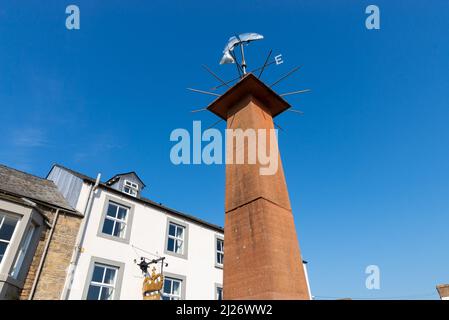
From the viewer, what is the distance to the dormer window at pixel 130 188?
46.8 ft

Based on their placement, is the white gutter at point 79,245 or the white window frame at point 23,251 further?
the white gutter at point 79,245

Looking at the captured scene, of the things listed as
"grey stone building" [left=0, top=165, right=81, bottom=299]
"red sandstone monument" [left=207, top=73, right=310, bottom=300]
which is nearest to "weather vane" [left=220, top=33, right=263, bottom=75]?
"red sandstone monument" [left=207, top=73, right=310, bottom=300]

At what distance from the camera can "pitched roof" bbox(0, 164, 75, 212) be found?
1036cm

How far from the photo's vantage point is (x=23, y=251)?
356 inches

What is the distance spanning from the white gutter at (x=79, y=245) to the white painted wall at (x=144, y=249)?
0.14 metres

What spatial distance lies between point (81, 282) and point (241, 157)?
979 cm

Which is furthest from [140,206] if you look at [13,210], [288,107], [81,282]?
[288,107]

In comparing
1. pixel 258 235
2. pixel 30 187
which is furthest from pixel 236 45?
pixel 30 187

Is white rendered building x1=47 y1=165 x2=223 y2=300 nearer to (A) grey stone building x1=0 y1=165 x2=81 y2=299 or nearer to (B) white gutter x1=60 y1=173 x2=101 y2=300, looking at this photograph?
(B) white gutter x1=60 y1=173 x2=101 y2=300

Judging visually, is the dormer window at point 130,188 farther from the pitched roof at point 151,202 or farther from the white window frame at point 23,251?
the white window frame at point 23,251

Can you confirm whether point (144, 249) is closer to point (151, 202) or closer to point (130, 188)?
point (151, 202)

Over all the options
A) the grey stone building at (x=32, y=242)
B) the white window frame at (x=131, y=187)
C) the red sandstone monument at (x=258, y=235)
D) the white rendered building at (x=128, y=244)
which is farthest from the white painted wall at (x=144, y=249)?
the red sandstone monument at (x=258, y=235)

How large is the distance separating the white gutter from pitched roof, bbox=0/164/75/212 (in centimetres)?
62
